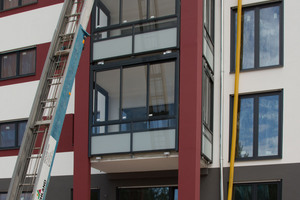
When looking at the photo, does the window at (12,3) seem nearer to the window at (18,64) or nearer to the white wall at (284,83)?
the window at (18,64)

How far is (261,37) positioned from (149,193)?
6.72 meters

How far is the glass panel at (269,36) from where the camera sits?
17.0 m

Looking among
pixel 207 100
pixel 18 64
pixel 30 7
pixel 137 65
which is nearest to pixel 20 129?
Answer: pixel 18 64

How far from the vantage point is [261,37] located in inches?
684

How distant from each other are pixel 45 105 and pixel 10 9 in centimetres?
1062

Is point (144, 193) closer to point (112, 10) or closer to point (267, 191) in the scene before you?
point (267, 191)

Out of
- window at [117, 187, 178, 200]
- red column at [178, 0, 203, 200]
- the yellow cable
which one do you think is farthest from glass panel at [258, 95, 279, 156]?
window at [117, 187, 178, 200]

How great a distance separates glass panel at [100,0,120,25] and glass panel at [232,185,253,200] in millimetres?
6924

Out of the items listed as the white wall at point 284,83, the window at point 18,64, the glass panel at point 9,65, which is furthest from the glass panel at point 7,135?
the white wall at point 284,83

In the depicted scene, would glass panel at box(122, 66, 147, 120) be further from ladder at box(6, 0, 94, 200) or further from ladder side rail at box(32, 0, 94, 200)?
ladder side rail at box(32, 0, 94, 200)

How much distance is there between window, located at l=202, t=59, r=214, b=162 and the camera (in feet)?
53.1

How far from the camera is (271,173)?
16.0m

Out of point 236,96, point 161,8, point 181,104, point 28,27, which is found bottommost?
point 181,104

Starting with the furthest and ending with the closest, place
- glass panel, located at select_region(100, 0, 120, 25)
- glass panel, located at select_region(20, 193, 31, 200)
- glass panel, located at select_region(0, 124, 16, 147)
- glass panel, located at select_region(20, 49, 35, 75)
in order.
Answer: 1. glass panel, located at select_region(20, 49, 35, 75)
2. glass panel, located at select_region(0, 124, 16, 147)
3. glass panel, located at select_region(100, 0, 120, 25)
4. glass panel, located at select_region(20, 193, 31, 200)
